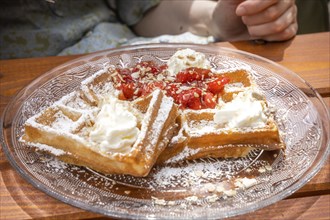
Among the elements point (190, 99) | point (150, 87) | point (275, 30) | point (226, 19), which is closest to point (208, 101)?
point (190, 99)

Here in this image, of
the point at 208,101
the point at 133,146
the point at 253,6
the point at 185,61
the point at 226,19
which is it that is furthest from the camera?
the point at 226,19

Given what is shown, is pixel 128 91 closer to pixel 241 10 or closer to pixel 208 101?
pixel 208 101

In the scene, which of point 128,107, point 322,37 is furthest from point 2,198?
point 322,37

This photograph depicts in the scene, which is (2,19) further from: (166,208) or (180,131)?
(166,208)

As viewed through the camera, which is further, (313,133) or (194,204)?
(313,133)

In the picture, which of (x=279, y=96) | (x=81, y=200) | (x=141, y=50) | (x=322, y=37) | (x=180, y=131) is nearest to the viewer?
(x=81, y=200)

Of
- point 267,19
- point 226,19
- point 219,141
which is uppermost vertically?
point 219,141

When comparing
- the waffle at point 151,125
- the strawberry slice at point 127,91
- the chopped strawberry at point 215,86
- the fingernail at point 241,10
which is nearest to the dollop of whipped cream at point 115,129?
the waffle at point 151,125

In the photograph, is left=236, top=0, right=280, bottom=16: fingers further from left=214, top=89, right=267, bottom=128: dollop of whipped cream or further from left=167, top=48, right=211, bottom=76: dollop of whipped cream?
left=214, top=89, right=267, bottom=128: dollop of whipped cream
